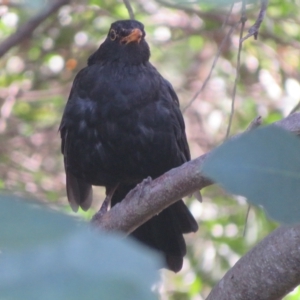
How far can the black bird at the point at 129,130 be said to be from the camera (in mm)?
3781

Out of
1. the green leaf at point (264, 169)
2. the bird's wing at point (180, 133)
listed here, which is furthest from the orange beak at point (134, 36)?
the green leaf at point (264, 169)

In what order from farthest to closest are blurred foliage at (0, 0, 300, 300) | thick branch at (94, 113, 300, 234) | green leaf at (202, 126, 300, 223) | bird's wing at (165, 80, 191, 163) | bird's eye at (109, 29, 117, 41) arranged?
blurred foliage at (0, 0, 300, 300)
bird's eye at (109, 29, 117, 41)
bird's wing at (165, 80, 191, 163)
thick branch at (94, 113, 300, 234)
green leaf at (202, 126, 300, 223)

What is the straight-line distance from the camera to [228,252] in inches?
202

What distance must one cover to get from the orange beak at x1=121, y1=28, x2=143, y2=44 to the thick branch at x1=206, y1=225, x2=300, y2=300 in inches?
77.6

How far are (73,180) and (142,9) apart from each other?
1920 mm

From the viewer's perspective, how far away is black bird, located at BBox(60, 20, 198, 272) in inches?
149

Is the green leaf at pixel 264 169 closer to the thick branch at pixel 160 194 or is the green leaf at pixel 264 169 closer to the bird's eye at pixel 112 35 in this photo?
the thick branch at pixel 160 194

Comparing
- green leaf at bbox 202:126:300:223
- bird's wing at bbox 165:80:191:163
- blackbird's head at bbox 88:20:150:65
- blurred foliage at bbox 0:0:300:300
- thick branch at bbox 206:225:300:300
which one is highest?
green leaf at bbox 202:126:300:223

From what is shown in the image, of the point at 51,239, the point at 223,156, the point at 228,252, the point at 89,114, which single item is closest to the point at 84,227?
the point at 51,239

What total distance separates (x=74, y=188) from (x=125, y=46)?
0.98 m

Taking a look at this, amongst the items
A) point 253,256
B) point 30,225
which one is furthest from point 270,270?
point 30,225

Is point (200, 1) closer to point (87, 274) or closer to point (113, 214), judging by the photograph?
point (87, 274)

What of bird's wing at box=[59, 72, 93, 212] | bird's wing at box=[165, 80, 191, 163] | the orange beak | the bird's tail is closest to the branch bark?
→ the bird's tail

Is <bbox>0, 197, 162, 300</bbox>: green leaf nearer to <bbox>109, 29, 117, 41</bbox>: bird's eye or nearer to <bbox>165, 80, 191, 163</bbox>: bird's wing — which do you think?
<bbox>165, 80, 191, 163</bbox>: bird's wing
